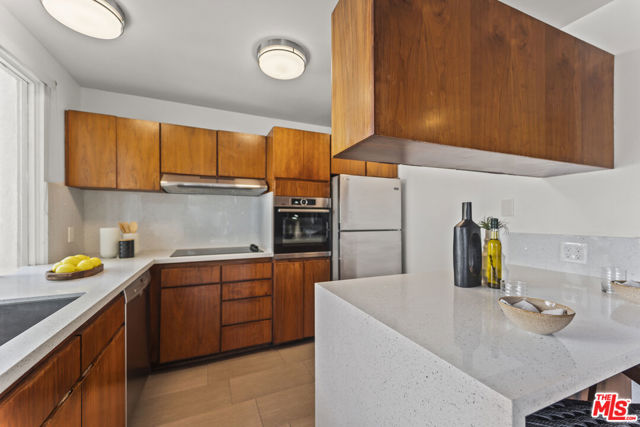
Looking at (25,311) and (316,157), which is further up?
(316,157)

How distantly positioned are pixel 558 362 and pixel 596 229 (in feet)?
4.04

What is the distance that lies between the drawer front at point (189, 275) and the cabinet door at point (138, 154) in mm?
779

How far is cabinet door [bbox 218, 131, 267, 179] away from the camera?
2.52 m

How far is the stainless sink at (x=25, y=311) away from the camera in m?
1.03

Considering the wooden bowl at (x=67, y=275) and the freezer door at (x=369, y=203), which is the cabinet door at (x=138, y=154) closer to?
the wooden bowl at (x=67, y=275)

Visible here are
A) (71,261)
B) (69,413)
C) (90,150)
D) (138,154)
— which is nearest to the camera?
(69,413)

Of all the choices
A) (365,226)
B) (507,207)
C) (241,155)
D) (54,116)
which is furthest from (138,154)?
(507,207)

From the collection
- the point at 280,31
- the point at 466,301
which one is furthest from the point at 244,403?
the point at 280,31

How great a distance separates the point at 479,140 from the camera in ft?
3.10

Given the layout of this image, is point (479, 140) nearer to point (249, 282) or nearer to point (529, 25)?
point (529, 25)

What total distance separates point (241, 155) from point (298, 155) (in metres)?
0.56

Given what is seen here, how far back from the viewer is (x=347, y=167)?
9.15 ft

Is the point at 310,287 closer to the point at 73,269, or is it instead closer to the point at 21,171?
the point at 73,269

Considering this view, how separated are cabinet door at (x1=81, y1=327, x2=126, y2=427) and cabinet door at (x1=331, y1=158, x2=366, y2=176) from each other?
6.96 feet
